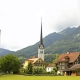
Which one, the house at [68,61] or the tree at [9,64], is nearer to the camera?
the tree at [9,64]

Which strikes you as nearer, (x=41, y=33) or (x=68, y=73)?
(x=68, y=73)

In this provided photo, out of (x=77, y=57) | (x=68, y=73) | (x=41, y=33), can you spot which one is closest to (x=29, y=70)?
(x=68, y=73)

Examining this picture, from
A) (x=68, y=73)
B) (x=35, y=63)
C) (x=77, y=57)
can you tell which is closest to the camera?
(x=68, y=73)

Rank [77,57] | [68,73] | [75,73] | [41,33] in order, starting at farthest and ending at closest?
[41,33] < [77,57] < [68,73] < [75,73]

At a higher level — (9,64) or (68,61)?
(68,61)

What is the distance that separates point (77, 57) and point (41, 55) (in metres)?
66.2

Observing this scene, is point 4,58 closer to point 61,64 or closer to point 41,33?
point 61,64

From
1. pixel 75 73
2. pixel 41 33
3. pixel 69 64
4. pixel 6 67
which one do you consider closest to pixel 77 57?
pixel 69 64

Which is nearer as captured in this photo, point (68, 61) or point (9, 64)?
point (9, 64)

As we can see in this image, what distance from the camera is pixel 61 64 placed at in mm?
114812

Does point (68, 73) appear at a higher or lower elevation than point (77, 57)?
lower

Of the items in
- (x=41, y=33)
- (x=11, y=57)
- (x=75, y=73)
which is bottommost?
(x=75, y=73)

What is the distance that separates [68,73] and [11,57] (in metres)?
24.0

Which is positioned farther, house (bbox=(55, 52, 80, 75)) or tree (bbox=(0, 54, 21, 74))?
house (bbox=(55, 52, 80, 75))
